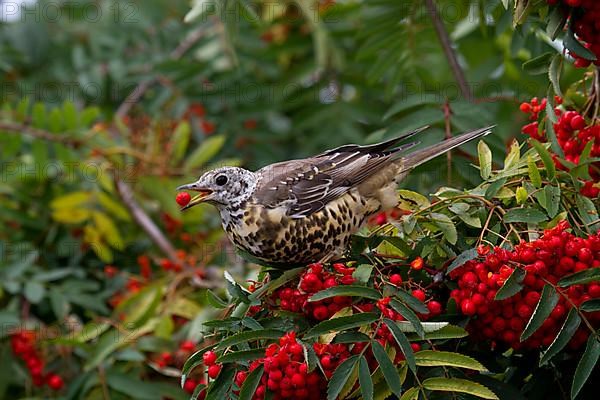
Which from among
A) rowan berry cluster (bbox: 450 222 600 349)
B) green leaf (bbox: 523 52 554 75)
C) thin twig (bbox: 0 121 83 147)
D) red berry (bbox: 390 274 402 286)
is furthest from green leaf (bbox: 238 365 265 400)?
thin twig (bbox: 0 121 83 147)

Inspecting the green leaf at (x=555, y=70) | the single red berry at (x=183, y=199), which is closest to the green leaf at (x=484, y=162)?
the green leaf at (x=555, y=70)

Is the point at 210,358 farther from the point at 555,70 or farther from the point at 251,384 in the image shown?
the point at 555,70

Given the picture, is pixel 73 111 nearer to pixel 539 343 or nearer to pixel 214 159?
pixel 214 159

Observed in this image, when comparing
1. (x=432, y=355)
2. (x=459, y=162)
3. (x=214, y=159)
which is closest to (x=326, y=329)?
(x=432, y=355)

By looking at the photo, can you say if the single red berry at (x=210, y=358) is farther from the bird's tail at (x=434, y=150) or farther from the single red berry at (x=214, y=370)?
the bird's tail at (x=434, y=150)

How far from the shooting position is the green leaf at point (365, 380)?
2055 mm

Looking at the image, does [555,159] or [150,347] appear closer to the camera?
[555,159]

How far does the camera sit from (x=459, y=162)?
3139 mm

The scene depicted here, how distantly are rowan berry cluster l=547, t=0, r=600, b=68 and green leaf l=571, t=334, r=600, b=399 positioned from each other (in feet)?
2.54

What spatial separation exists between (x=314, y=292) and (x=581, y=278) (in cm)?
63

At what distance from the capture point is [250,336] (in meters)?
2.22

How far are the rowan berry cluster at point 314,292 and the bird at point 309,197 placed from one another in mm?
316

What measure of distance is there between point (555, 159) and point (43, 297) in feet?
8.19

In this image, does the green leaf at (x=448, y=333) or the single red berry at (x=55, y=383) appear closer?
the green leaf at (x=448, y=333)
